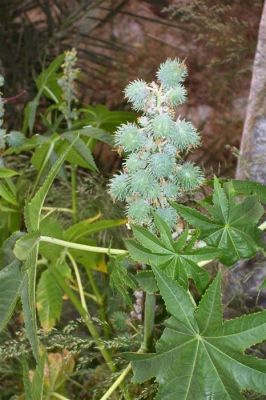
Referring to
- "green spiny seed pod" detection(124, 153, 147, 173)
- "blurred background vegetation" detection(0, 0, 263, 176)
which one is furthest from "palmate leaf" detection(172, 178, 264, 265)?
"blurred background vegetation" detection(0, 0, 263, 176)

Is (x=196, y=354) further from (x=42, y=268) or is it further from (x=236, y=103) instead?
(x=236, y=103)

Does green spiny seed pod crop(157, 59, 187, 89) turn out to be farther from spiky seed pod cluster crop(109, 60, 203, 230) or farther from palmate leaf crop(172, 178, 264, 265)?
palmate leaf crop(172, 178, 264, 265)

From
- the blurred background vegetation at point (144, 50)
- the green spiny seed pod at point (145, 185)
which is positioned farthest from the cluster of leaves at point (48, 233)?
the blurred background vegetation at point (144, 50)

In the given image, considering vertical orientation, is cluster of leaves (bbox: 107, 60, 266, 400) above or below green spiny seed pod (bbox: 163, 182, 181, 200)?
below

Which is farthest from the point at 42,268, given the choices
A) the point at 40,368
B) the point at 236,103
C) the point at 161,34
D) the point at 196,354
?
the point at 161,34

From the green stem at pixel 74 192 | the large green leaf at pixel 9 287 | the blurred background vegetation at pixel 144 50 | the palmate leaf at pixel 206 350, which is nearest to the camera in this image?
the palmate leaf at pixel 206 350

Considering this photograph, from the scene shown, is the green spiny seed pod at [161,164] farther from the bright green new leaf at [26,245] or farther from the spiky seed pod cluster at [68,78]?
the spiky seed pod cluster at [68,78]

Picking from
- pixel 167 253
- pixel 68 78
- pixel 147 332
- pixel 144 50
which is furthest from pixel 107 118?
pixel 144 50
